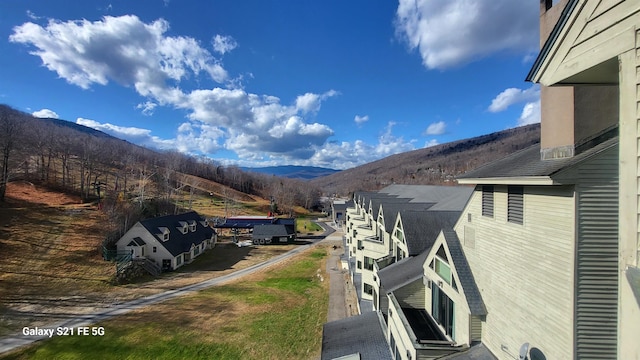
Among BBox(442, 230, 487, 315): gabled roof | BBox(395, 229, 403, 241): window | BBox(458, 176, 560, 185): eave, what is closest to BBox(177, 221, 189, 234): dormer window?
BBox(395, 229, 403, 241): window

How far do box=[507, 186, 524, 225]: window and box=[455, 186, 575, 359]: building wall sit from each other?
0.52 ft

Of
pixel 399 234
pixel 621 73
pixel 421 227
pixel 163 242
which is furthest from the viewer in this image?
pixel 163 242

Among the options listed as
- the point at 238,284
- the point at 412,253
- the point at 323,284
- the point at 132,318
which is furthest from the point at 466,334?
the point at 238,284

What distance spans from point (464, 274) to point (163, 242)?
41730mm

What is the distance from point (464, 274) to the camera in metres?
10.5

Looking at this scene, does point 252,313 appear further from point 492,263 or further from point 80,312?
point 492,263

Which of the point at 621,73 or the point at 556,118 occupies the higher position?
the point at 556,118

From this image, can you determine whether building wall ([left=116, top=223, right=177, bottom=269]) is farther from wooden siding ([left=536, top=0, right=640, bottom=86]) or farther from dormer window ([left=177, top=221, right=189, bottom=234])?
wooden siding ([left=536, top=0, right=640, bottom=86])

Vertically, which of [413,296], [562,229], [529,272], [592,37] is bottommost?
[413,296]

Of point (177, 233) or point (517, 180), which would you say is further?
point (177, 233)

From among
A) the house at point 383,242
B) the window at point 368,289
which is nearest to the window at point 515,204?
the house at point 383,242

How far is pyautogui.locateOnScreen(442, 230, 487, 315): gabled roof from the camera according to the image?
9.60 metres

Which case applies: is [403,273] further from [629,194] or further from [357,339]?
[629,194]

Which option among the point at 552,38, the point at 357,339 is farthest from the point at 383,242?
the point at 552,38
